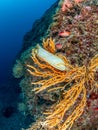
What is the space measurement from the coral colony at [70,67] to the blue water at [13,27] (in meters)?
13.2

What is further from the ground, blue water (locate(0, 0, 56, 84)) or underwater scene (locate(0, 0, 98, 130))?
blue water (locate(0, 0, 56, 84))

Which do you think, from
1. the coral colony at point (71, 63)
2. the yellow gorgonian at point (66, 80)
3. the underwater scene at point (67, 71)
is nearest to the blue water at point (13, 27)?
the underwater scene at point (67, 71)

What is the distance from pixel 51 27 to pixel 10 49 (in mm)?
25414

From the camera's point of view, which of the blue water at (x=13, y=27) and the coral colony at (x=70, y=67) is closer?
the coral colony at (x=70, y=67)

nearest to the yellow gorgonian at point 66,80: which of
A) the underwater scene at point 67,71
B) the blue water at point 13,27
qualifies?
the underwater scene at point 67,71

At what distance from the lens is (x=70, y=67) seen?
4277mm

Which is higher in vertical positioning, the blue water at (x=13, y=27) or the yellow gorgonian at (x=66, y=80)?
the blue water at (x=13, y=27)

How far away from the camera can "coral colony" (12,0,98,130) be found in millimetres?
4215

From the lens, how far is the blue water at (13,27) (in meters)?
24.3

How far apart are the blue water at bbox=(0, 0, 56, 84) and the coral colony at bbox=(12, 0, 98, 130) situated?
43.2 feet

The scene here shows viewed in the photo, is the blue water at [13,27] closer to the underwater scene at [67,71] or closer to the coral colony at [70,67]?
the underwater scene at [67,71]

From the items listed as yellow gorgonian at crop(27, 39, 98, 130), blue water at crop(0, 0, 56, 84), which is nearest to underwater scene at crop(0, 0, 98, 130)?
yellow gorgonian at crop(27, 39, 98, 130)

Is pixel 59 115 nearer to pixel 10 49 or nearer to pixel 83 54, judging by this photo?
pixel 83 54

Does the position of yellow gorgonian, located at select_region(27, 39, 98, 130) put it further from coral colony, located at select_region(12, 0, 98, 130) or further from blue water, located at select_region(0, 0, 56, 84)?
blue water, located at select_region(0, 0, 56, 84)
